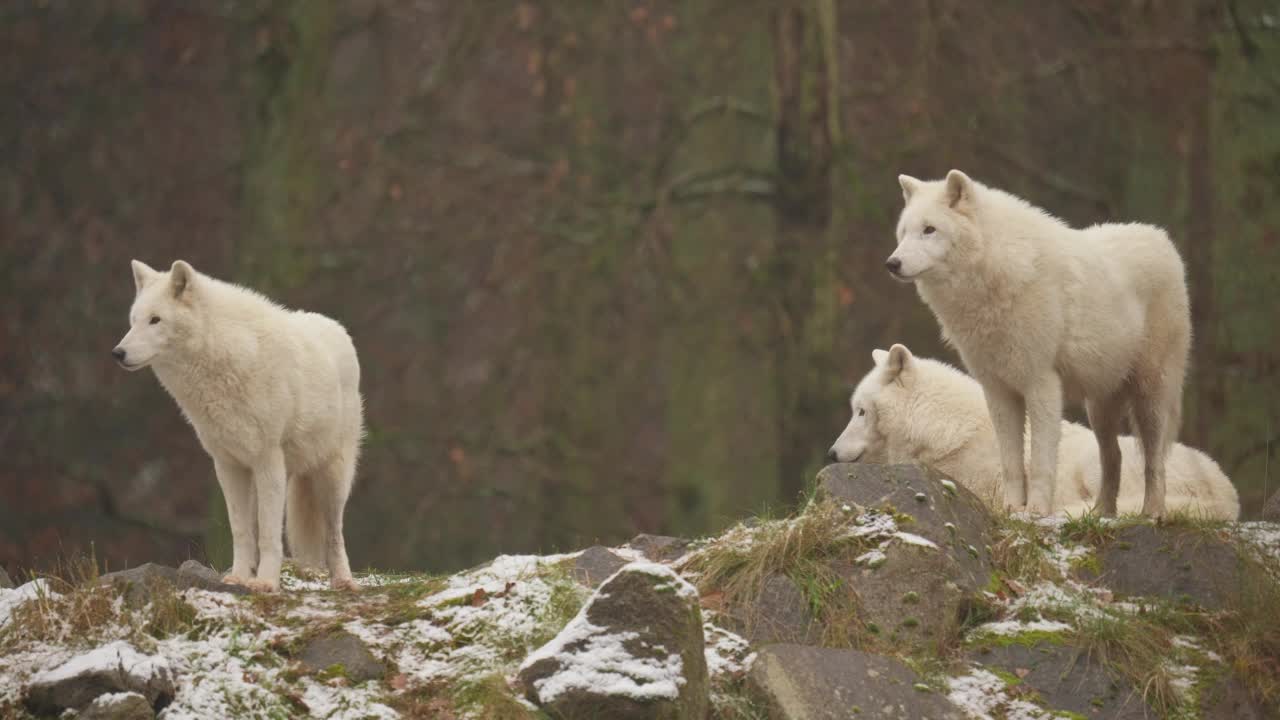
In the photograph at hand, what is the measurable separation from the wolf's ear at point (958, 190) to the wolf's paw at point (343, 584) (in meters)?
3.42

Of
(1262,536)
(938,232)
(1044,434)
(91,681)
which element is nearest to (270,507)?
(91,681)

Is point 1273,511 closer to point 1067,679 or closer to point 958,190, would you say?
point 1067,679

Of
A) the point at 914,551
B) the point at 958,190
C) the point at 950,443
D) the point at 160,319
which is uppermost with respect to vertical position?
the point at 958,190

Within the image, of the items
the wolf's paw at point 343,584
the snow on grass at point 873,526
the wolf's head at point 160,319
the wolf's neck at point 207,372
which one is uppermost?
the wolf's head at point 160,319

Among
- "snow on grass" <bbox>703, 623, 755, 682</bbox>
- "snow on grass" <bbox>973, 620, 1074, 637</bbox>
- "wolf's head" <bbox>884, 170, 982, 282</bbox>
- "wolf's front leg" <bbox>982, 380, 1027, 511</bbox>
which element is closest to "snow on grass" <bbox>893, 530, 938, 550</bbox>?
"snow on grass" <bbox>973, 620, 1074, 637</bbox>

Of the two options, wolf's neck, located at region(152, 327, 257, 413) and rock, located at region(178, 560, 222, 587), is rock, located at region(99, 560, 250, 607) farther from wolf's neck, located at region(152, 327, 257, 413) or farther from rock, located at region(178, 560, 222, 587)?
wolf's neck, located at region(152, 327, 257, 413)

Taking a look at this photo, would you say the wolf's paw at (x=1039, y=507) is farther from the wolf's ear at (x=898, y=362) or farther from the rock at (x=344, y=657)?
the rock at (x=344, y=657)

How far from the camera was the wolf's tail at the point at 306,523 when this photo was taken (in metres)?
7.96

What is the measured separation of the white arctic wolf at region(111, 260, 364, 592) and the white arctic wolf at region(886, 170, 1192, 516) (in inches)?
112

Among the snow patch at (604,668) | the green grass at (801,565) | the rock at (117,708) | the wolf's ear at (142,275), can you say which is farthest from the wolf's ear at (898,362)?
the rock at (117,708)

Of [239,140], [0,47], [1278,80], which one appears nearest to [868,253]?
[1278,80]

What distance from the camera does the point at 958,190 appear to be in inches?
308

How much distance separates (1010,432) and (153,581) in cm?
410

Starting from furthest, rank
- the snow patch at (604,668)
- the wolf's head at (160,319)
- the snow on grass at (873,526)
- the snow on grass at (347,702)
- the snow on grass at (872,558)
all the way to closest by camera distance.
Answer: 1. the wolf's head at (160,319)
2. the snow on grass at (873,526)
3. the snow on grass at (872,558)
4. the snow on grass at (347,702)
5. the snow patch at (604,668)
